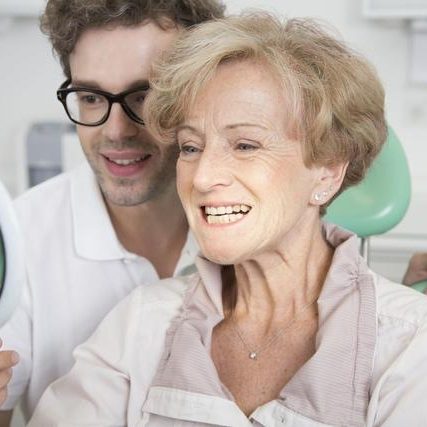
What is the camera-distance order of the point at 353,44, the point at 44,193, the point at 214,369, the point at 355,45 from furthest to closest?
the point at 355,45
the point at 353,44
the point at 44,193
the point at 214,369

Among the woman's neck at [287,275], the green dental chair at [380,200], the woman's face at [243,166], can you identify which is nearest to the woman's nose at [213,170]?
the woman's face at [243,166]

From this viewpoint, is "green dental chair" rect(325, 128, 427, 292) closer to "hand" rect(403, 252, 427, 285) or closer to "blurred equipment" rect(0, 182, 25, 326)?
"hand" rect(403, 252, 427, 285)

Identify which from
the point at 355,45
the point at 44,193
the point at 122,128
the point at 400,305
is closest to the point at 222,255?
the point at 400,305

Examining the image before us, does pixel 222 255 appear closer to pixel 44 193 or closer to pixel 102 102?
pixel 102 102

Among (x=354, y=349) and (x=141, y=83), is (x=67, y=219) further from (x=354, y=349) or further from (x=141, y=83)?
(x=354, y=349)

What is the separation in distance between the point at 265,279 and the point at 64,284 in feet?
1.67

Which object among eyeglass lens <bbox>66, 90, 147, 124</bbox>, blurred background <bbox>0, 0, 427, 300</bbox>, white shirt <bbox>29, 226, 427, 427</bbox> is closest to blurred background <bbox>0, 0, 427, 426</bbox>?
blurred background <bbox>0, 0, 427, 300</bbox>

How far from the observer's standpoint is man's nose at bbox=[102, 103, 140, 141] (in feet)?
4.79

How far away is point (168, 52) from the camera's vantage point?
50.0 inches

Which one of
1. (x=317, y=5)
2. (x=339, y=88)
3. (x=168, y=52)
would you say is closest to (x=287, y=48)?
(x=339, y=88)

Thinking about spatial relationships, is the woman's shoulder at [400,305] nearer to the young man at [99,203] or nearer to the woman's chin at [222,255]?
the woman's chin at [222,255]

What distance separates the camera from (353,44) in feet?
7.53

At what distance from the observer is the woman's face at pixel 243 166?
1.15 m

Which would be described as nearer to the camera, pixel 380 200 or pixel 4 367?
pixel 4 367
